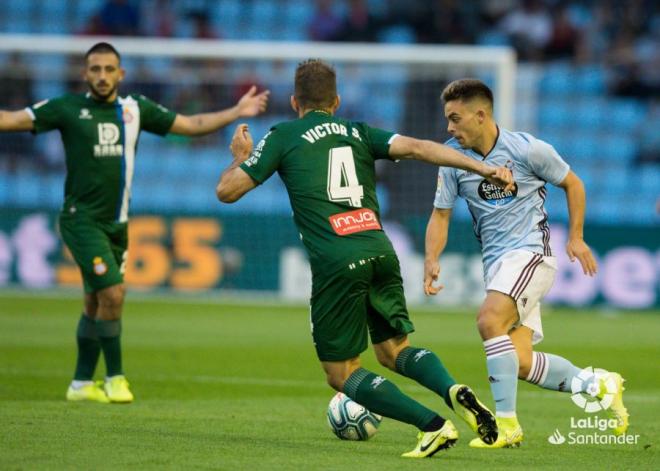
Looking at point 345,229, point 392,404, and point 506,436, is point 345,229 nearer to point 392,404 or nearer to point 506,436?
point 392,404

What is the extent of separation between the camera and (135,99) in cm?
964

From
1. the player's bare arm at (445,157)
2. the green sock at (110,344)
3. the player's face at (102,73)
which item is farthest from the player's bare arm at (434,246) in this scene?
the player's face at (102,73)

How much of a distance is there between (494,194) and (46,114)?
3595 mm

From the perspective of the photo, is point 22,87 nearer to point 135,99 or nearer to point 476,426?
point 135,99

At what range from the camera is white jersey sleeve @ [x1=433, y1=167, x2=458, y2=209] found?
7.52 meters

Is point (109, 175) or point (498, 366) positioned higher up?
point (109, 175)

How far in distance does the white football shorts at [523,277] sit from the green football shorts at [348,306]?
2.31ft

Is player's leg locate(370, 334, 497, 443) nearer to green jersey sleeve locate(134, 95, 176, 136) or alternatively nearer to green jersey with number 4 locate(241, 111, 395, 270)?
green jersey with number 4 locate(241, 111, 395, 270)

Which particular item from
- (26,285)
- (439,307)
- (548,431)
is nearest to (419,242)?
(439,307)

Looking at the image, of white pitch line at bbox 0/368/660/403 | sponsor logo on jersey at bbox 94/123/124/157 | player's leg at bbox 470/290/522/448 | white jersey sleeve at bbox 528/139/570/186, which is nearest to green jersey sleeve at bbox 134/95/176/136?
sponsor logo on jersey at bbox 94/123/124/157

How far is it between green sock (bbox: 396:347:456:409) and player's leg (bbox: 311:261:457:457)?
0.19m

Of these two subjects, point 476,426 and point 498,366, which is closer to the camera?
point 476,426

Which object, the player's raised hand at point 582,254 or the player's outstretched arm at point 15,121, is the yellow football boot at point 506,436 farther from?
the player's outstretched arm at point 15,121

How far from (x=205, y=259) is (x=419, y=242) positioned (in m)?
3.12
